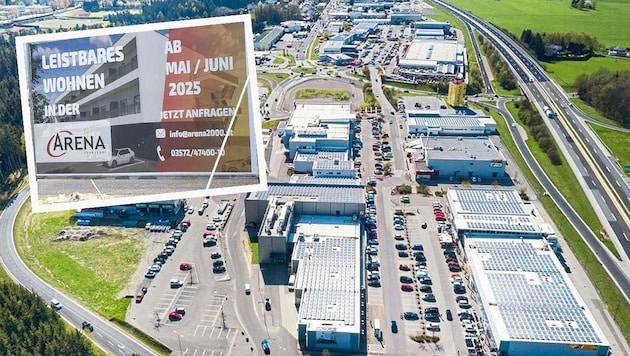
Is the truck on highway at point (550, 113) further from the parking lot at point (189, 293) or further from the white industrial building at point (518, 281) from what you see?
the parking lot at point (189, 293)

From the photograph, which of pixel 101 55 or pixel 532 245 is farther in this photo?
pixel 532 245

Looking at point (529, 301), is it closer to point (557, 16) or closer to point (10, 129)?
point (10, 129)

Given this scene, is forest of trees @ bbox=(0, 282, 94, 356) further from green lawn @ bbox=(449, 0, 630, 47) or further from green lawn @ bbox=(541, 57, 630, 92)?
green lawn @ bbox=(449, 0, 630, 47)

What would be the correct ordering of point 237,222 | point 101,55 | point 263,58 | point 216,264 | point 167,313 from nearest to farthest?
point 101,55
point 167,313
point 216,264
point 237,222
point 263,58

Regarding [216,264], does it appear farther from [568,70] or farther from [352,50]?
[568,70]

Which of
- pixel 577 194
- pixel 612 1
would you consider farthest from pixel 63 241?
pixel 612 1

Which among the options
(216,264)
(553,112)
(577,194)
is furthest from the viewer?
(553,112)

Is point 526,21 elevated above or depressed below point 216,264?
above

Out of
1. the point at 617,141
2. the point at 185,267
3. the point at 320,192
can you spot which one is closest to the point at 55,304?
the point at 185,267
